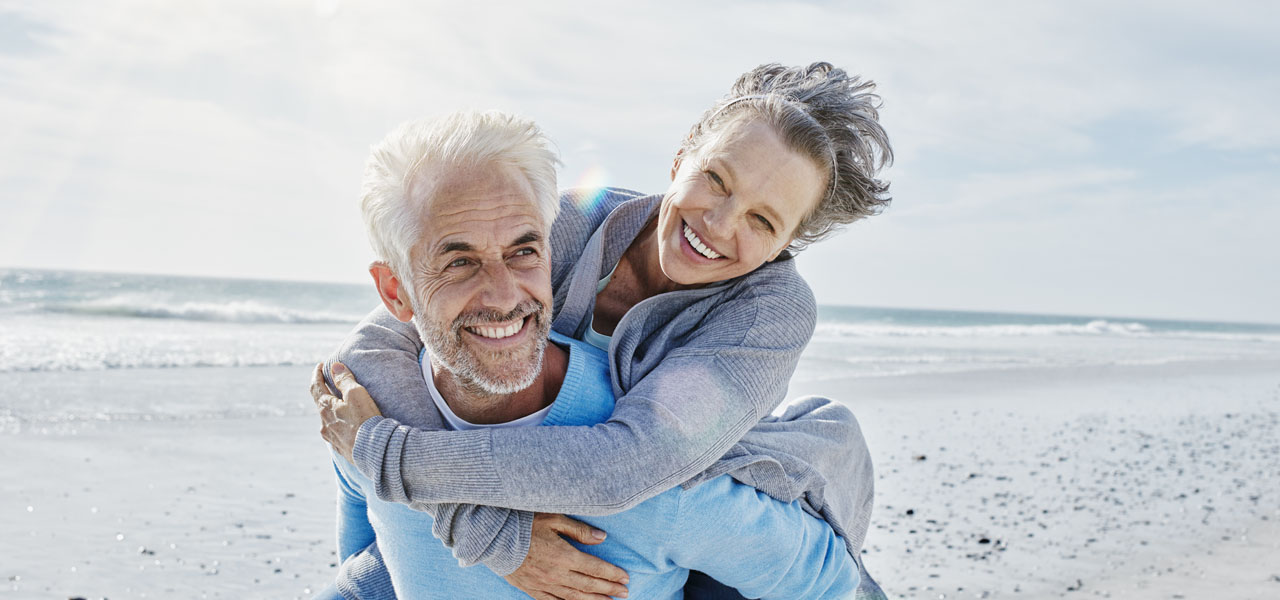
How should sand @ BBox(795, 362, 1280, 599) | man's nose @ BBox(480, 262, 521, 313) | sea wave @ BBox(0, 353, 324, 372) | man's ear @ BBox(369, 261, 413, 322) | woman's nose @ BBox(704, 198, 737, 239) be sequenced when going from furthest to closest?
sea wave @ BBox(0, 353, 324, 372)
sand @ BBox(795, 362, 1280, 599)
woman's nose @ BBox(704, 198, 737, 239)
man's ear @ BBox(369, 261, 413, 322)
man's nose @ BBox(480, 262, 521, 313)

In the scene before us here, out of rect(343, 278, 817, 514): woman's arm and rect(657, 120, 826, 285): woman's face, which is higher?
rect(657, 120, 826, 285): woman's face

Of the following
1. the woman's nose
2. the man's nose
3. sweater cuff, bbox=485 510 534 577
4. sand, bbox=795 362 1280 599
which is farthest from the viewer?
sand, bbox=795 362 1280 599

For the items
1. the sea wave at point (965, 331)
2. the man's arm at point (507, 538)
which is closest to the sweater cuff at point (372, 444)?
the man's arm at point (507, 538)

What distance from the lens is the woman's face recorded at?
262cm

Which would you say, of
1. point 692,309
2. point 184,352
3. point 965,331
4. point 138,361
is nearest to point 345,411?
point 692,309

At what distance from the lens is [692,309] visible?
2.53 m

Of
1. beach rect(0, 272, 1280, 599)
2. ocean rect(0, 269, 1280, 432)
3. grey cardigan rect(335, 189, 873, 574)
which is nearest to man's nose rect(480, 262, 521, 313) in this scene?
grey cardigan rect(335, 189, 873, 574)

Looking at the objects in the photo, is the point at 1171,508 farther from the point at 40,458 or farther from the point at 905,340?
the point at 905,340

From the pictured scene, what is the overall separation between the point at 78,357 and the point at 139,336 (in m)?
4.36

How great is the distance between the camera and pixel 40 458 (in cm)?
676

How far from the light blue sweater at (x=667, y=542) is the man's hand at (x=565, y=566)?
0.04m

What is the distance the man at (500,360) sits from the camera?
2000 millimetres

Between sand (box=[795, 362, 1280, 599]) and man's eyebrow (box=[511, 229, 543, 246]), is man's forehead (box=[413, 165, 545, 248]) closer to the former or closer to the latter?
man's eyebrow (box=[511, 229, 543, 246])

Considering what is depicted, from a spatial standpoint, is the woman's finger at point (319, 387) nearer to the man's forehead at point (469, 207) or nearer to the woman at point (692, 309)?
the woman at point (692, 309)
